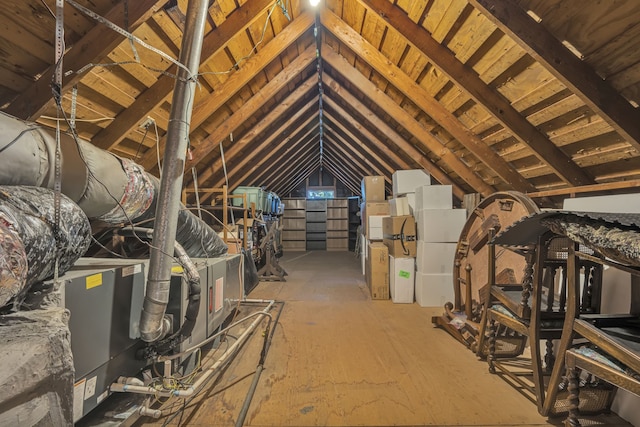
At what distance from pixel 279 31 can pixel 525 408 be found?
11.2ft

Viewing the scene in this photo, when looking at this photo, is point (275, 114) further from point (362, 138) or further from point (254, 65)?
point (362, 138)

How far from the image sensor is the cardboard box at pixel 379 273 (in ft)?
12.6

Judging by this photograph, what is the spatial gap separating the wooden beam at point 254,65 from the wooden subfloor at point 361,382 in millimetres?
2248

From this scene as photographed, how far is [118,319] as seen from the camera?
4.16 feet

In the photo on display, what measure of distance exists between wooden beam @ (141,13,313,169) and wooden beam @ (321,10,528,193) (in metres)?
0.25

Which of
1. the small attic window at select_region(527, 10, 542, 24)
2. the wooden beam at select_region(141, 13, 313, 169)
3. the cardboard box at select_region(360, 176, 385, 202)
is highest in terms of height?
the wooden beam at select_region(141, 13, 313, 169)

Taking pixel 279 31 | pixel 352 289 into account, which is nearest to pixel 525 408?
pixel 352 289

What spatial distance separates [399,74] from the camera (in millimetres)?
2668

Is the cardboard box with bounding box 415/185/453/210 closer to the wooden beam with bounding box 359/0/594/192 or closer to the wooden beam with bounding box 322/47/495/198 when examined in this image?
the wooden beam with bounding box 322/47/495/198

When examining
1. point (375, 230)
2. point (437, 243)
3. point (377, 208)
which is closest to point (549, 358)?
point (437, 243)

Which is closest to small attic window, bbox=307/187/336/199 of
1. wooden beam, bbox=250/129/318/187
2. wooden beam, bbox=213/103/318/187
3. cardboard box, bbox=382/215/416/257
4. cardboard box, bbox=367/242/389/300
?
wooden beam, bbox=250/129/318/187

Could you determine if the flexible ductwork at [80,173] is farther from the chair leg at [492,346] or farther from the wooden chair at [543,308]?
the chair leg at [492,346]

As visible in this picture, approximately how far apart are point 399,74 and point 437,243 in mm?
1970

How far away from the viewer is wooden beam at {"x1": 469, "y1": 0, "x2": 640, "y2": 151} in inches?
60.7
